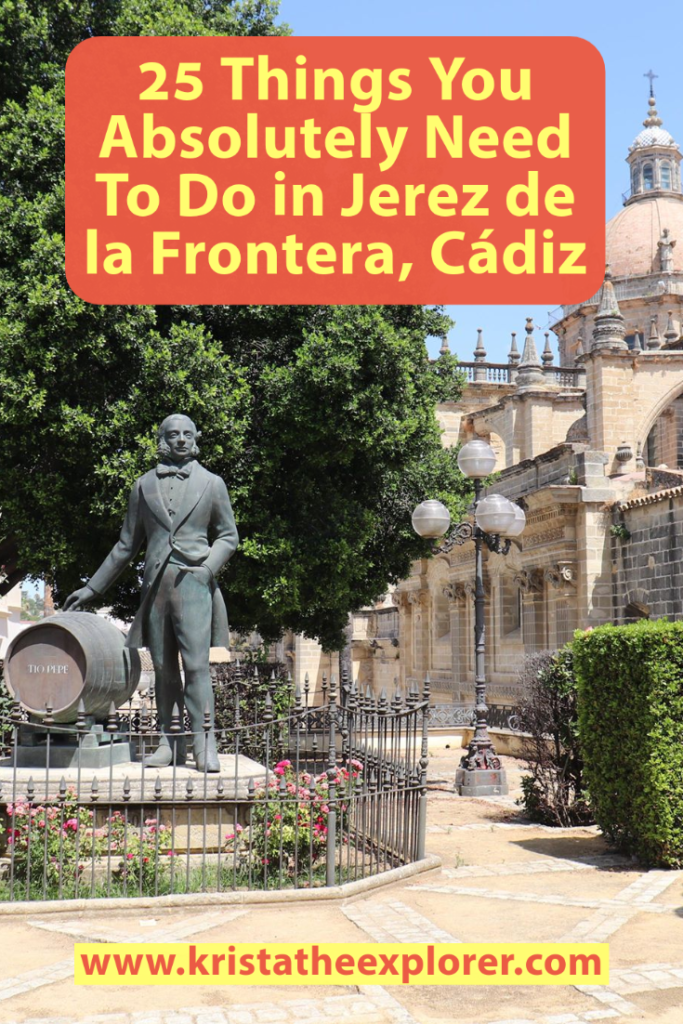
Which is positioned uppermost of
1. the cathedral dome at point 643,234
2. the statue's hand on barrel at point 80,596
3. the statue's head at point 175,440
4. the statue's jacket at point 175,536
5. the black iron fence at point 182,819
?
the cathedral dome at point 643,234

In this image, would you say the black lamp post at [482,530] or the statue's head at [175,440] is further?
the black lamp post at [482,530]

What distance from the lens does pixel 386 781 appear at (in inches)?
325

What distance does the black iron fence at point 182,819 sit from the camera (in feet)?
22.1

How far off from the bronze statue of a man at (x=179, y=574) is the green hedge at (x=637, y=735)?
322cm

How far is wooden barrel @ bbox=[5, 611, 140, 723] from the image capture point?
7.50 metres

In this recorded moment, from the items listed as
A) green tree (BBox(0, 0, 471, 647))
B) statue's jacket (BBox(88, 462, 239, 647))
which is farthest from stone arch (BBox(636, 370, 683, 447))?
statue's jacket (BBox(88, 462, 239, 647))

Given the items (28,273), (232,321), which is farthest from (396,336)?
(28,273)

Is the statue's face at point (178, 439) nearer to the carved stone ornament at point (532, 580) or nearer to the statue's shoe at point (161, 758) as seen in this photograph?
the statue's shoe at point (161, 758)

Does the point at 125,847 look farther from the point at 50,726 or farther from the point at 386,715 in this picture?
→ the point at 386,715

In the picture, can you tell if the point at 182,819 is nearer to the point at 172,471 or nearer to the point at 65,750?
the point at 65,750

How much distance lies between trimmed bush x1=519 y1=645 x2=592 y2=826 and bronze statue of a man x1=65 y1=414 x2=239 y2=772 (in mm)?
3995

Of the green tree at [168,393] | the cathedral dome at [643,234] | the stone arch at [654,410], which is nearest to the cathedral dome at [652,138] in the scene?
the cathedral dome at [643,234]

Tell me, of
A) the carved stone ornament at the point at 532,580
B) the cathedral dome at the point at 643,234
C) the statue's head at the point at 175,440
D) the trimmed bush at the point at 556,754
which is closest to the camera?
the statue's head at the point at 175,440

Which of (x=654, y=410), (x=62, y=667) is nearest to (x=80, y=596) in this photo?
(x=62, y=667)
